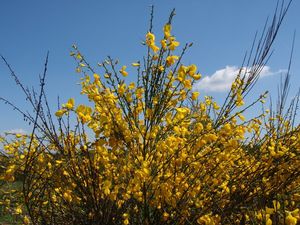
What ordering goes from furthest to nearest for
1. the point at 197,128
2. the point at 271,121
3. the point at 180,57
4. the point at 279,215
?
the point at 271,121
the point at 197,128
the point at 180,57
the point at 279,215

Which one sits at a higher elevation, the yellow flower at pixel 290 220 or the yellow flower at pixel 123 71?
the yellow flower at pixel 123 71

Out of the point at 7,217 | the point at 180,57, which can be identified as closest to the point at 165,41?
the point at 180,57

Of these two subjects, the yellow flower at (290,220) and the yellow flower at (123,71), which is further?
the yellow flower at (123,71)

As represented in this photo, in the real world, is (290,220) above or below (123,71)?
below

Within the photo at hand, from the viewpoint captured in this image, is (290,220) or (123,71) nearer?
(290,220)

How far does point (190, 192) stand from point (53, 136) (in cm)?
108

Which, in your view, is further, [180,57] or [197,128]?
[197,128]

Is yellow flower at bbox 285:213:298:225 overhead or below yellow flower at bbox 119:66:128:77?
below

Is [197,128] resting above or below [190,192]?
above

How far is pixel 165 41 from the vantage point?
7.59ft

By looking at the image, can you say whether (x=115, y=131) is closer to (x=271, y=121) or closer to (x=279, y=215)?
(x=279, y=215)

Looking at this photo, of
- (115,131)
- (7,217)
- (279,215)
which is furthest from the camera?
(7,217)

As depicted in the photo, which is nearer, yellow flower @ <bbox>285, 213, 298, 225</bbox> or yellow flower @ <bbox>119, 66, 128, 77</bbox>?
yellow flower @ <bbox>285, 213, 298, 225</bbox>

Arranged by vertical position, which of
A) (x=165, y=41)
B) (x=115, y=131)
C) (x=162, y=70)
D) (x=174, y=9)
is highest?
(x=174, y=9)
